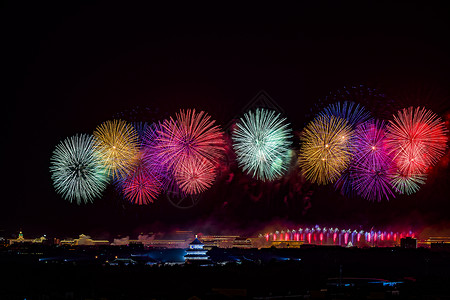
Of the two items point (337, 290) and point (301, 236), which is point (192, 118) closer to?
point (337, 290)

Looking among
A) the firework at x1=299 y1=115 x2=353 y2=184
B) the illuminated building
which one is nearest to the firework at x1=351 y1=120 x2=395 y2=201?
the firework at x1=299 y1=115 x2=353 y2=184

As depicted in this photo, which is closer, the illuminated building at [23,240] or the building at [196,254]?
the building at [196,254]

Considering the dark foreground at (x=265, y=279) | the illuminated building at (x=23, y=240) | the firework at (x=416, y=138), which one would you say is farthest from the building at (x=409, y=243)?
the illuminated building at (x=23, y=240)

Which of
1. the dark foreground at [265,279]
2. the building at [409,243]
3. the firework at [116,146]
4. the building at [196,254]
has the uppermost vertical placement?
the firework at [116,146]

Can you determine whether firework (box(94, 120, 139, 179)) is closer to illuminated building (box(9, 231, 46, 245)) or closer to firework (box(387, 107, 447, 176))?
firework (box(387, 107, 447, 176))

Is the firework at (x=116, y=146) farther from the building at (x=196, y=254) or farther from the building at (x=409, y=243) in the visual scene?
the building at (x=409, y=243)

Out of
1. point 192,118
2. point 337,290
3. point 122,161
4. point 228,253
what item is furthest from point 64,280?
point 228,253
